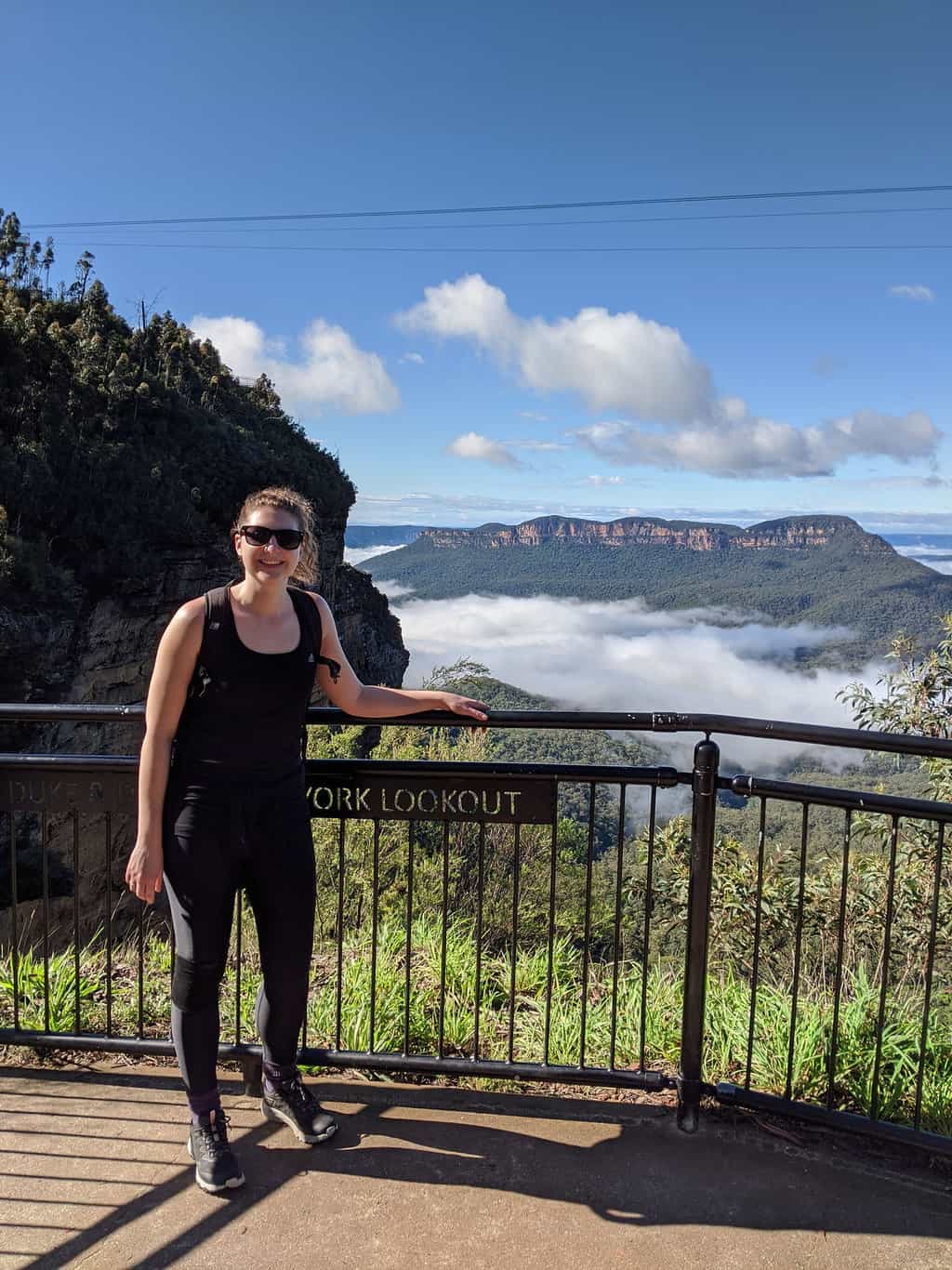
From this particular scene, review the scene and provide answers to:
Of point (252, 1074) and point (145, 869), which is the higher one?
point (145, 869)

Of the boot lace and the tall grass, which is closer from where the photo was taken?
the boot lace

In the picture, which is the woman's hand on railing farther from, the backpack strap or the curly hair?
the curly hair

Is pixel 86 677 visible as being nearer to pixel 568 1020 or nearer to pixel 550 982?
pixel 568 1020

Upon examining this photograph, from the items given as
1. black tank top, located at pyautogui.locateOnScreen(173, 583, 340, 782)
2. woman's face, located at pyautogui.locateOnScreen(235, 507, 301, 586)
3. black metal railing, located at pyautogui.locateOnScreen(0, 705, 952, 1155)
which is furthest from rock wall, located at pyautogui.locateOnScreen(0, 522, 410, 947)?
woman's face, located at pyautogui.locateOnScreen(235, 507, 301, 586)

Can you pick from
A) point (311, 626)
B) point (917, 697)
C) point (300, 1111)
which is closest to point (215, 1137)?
point (300, 1111)

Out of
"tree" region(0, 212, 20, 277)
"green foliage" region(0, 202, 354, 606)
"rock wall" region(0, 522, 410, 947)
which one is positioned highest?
"tree" region(0, 212, 20, 277)

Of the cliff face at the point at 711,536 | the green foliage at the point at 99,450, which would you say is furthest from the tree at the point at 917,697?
the cliff face at the point at 711,536

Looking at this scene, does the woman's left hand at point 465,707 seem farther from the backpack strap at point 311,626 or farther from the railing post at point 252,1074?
the railing post at point 252,1074

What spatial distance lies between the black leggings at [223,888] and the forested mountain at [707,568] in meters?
123

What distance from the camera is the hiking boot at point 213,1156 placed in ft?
8.79

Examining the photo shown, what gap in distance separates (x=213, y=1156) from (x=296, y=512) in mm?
1869

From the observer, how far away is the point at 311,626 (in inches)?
112

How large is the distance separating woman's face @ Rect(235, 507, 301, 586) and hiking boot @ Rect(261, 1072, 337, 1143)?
158 cm

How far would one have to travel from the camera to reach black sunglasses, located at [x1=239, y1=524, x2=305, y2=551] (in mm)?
2693
